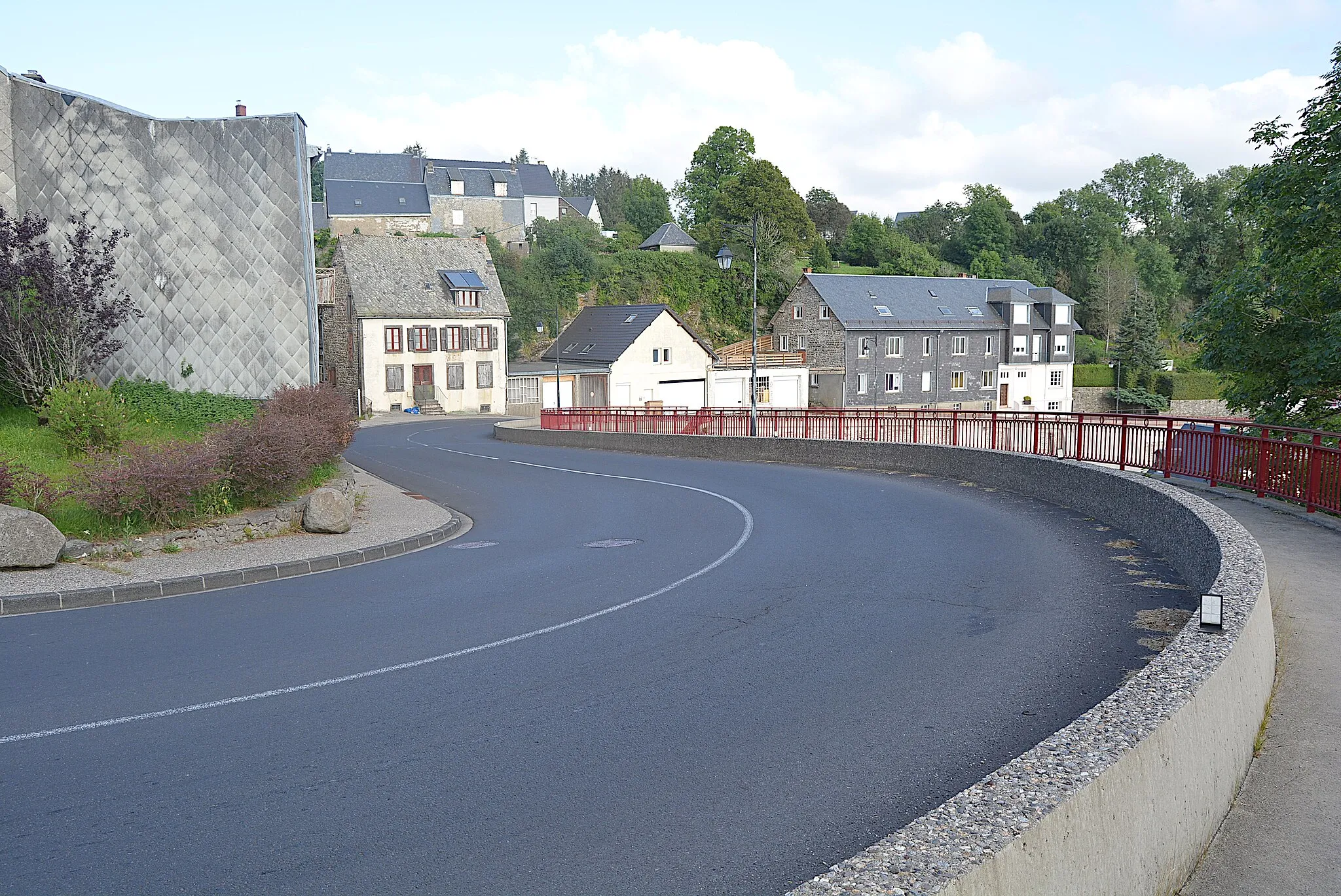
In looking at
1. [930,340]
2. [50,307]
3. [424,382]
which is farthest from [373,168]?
[50,307]

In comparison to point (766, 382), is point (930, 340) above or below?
above

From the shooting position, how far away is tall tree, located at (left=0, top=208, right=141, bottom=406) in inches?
635

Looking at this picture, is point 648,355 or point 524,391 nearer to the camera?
point 648,355

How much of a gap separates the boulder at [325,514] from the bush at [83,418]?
12.5 feet

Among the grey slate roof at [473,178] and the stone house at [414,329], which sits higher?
the grey slate roof at [473,178]

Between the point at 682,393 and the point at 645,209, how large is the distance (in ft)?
164

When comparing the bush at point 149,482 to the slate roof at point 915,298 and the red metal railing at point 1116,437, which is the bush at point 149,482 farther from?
the slate roof at point 915,298

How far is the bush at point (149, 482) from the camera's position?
12797 millimetres

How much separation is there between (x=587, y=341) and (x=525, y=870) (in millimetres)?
64238

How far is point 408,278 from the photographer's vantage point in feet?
202

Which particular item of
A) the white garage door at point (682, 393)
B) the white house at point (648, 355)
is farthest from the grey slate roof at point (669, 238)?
the white garage door at point (682, 393)

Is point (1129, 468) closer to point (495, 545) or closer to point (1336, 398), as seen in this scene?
point (1336, 398)

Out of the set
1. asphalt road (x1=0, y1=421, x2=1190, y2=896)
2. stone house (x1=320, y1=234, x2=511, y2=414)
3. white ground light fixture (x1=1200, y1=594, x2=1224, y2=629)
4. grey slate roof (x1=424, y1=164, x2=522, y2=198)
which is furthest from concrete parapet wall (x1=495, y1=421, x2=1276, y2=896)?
grey slate roof (x1=424, y1=164, x2=522, y2=198)

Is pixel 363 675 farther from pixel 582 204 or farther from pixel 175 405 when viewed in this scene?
pixel 582 204
